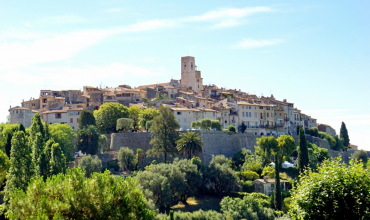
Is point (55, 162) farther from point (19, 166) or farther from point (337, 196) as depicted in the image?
point (337, 196)

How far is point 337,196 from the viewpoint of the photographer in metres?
26.6

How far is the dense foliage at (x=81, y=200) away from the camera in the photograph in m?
31.2

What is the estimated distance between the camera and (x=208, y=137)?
7606 cm

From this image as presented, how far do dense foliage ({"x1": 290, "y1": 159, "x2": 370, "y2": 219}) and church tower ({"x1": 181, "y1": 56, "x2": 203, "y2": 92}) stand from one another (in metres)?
102

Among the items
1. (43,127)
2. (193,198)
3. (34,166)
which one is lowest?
(193,198)

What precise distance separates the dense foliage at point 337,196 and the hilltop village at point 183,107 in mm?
58545

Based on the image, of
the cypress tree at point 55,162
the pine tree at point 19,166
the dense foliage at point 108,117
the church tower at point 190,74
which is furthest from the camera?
the church tower at point 190,74

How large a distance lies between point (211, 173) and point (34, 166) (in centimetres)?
2182

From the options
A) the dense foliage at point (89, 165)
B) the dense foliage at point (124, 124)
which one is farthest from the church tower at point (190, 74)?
the dense foliage at point (89, 165)

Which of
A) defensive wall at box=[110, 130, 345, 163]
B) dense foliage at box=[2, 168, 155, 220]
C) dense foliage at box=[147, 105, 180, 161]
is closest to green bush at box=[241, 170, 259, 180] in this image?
defensive wall at box=[110, 130, 345, 163]

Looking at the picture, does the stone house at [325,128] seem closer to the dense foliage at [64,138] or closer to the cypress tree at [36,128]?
the dense foliage at [64,138]

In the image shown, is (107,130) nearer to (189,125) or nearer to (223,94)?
(189,125)

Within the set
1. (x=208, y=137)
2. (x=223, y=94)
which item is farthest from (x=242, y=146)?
(x=223, y=94)

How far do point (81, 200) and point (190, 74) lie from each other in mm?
99872
